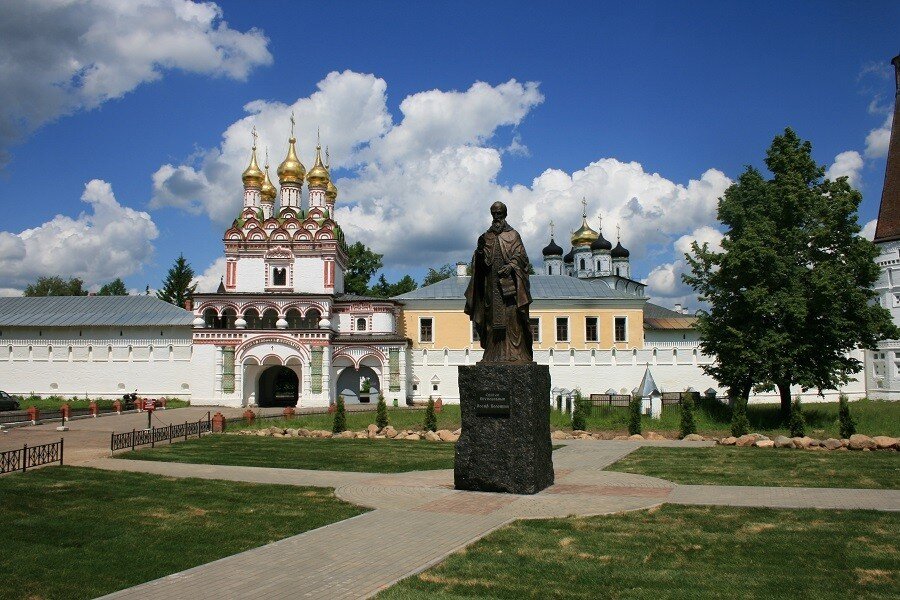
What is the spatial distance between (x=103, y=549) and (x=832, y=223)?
24.7 meters

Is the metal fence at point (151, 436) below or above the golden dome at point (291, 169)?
below

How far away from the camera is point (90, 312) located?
4072 centimetres

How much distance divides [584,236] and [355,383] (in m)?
28.4

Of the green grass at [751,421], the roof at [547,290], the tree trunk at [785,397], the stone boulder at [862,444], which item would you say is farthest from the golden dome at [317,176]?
the stone boulder at [862,444]

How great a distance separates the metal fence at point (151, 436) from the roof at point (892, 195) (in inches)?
1334

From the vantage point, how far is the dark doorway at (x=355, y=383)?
39031 mm

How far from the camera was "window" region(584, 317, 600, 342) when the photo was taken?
4047cm

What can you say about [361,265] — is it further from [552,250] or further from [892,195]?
[892,195]

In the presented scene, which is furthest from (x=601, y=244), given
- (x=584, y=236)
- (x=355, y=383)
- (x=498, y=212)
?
(x=498, y=212)

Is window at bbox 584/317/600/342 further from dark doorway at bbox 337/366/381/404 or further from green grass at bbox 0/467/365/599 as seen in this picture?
green grass at bbox 0/467/365/599

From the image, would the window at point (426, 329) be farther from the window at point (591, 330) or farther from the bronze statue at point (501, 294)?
the bronze statue at point (501, 294)

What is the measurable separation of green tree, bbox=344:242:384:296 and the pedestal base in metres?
48.8

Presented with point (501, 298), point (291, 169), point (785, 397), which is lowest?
point (785, 397)

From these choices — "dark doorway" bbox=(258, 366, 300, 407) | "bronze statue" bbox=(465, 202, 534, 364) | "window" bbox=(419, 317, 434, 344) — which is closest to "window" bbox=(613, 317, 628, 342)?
"window" bbox=(419, 317, 434, 344)
